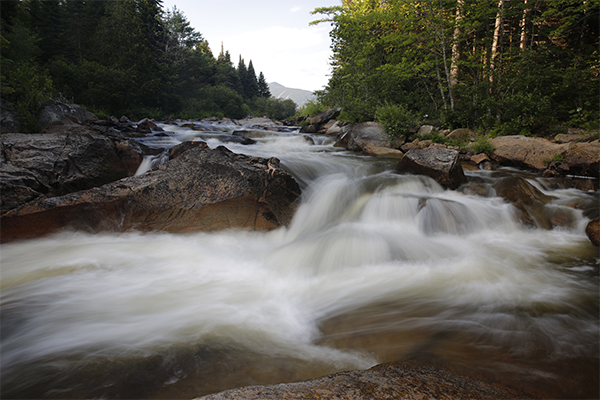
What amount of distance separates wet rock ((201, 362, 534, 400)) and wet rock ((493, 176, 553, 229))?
4914 mm

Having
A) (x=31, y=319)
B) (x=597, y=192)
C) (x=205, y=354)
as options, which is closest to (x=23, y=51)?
(x=31, y=319)

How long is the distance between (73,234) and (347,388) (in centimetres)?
486

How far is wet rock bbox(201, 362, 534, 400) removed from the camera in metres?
1.26

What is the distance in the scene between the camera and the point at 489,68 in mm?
12516

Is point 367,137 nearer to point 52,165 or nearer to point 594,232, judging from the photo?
point 594,232

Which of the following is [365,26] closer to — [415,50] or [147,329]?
[415,50]

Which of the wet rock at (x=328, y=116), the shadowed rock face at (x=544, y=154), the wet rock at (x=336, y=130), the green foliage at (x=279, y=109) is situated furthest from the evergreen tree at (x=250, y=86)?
the shadowed rock face at (x=544, y=154)

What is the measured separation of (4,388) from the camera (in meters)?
1.83

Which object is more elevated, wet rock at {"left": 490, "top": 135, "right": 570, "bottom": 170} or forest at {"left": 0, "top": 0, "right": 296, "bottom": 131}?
forest at {"left": 0, "top": 0, "right": 296, "bottom": 131}

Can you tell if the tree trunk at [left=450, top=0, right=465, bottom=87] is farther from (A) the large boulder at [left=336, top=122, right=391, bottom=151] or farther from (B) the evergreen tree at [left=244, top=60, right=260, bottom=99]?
(B) the evergreen tree at [left=244, top=60, right=260, bottom=99]

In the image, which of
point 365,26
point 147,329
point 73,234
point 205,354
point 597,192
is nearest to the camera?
point 205,354

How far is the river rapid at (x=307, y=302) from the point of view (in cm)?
196

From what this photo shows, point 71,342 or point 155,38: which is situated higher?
point 155,38

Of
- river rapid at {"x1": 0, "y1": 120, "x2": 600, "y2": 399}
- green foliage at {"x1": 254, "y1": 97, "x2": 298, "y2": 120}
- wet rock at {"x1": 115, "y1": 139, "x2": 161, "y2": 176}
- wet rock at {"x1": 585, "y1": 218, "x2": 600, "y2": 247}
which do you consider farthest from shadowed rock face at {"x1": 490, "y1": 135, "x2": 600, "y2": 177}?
green foliage at {"x1": 254, "y1": 97, "x2": 298, "y2": 120}
